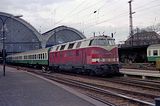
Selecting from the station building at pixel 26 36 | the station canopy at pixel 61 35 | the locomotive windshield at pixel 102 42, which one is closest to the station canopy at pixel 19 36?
the station building at pixel 26 36

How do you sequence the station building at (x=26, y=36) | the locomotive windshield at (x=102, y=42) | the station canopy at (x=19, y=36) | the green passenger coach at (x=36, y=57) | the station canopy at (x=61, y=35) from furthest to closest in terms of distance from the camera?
the station canopy at (x=61, y=35) → the station building at (x=26, y=36) → the station canopy at (x=19, y=36) → the green passenger coach at (x=36, y=57) → the locomotive windshield at (x=102, y=42)

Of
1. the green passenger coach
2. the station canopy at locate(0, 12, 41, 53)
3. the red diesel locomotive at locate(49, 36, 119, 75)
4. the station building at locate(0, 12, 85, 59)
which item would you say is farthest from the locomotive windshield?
the station canopy at locate(0, 12, 41, 53)

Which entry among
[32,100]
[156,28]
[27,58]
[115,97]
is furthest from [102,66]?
[156,28]

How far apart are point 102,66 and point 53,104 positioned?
14.7 metres

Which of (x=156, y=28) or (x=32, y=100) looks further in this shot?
(x=156, y=28)

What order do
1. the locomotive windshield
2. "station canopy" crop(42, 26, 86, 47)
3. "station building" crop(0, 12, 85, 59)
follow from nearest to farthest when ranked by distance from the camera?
the locomotive windshield, "station building" crop(0, 12, 85, 59), "station canopy" crop(42, 26, 86, 47)

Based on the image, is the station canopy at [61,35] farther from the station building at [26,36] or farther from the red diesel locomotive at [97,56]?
the red diesel locomotive at [97,56]

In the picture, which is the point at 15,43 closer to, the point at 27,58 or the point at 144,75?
the point at 27,58

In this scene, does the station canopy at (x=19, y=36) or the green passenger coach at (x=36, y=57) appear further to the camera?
the station canopy at (x=19, y=36)

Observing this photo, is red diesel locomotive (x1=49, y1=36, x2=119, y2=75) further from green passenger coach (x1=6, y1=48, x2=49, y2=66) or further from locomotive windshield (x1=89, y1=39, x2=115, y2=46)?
green passenger coach (x1=6, y1=48, x2=49, y2=66)

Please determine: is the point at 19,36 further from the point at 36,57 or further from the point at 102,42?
the point at 102,42

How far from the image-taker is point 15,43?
351 feet

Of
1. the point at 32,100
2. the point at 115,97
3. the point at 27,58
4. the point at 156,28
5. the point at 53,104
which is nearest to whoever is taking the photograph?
the point at 53,104

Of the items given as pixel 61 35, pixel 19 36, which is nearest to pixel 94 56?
pixel 19 36
